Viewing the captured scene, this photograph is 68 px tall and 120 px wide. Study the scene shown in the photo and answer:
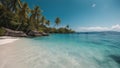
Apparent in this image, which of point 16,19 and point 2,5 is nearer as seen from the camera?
point 2,5

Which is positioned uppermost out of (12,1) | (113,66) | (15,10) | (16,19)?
(12,1)

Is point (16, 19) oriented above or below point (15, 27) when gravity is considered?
above

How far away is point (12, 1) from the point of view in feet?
75.3

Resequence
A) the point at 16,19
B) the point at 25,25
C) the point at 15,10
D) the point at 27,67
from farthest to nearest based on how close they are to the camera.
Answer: the point at 25,25 → the point at 16,19 → the point at 15,10 → the point at 27,67

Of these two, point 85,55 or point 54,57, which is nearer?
point 54,57

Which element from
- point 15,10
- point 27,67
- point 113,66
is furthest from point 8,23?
point 113,66

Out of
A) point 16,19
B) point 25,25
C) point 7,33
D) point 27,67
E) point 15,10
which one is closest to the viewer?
point 27,67

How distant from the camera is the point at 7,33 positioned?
1991 cm

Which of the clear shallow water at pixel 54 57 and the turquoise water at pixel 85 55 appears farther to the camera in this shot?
the turquoise water at pixel 85 55

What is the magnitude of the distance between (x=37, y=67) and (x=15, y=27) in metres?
25.7

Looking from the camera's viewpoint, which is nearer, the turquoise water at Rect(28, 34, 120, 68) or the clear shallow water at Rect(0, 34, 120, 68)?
the clear shallow water at Rect(0, 34, 120, 68)

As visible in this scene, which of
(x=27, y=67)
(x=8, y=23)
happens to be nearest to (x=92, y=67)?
(x=27, y=67)

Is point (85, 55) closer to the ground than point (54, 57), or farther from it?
closer to the ground

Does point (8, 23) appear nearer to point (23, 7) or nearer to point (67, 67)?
point (23, 7)
